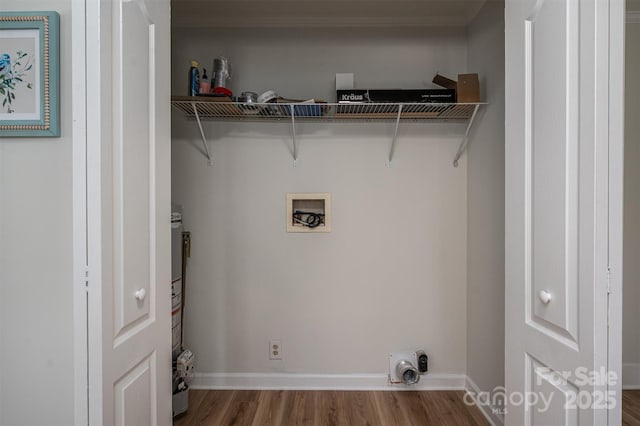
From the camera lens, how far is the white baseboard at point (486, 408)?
1702 millimetres

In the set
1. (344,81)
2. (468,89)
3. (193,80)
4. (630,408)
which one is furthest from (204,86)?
(630,408)

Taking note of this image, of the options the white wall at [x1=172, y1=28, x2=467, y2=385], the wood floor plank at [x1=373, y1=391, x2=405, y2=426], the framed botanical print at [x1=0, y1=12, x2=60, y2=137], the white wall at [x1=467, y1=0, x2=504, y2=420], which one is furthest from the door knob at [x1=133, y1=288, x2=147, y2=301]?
the white wall at [x1=467, y1=0, x2=504, y2=420]

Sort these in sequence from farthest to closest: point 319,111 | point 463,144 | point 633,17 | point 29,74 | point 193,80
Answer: point 463,144
point 319,111
point 193,80
point 29,74
point 633,17

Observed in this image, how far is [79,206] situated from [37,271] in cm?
27

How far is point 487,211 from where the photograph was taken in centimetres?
184

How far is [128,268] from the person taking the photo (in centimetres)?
95

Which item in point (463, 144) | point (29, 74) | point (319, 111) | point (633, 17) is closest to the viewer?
point (633, 17)

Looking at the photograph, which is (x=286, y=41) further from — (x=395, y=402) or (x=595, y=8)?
(x=395, y=402)

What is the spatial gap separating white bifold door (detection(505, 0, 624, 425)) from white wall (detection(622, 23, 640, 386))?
0.05 metres

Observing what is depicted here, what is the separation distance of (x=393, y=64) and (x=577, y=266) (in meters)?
1.72

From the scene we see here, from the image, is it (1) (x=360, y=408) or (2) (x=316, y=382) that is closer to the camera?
(1) (x=360, y=408)

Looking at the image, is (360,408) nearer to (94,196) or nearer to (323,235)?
(323,235)

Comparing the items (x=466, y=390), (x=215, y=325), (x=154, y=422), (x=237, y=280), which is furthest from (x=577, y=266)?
(x=215, y=325)

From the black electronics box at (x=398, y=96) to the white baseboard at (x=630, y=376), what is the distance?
147 centimetres
